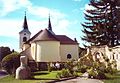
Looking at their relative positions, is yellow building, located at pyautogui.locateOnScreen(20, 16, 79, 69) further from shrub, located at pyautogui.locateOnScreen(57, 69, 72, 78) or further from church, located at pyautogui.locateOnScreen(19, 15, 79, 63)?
shrub, located at pyautogui.locateOnScreen(57, 69, 72, 78)

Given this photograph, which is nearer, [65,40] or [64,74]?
[64,74]

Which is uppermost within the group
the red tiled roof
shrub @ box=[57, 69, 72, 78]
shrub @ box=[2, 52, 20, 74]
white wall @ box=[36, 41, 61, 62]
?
the red tiled roof

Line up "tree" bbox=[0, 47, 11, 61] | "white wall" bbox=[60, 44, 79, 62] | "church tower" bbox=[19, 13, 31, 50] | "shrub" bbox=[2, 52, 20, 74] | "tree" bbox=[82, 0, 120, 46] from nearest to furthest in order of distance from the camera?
"shrub" bbox=[2, 52, 20, 74] → "tree" bbox=[82, 0, 120, 46] → "white wall" bbox=[60, 44, 79, 62] → "tree" bbox=[0, 47, 11, 61] → "church tower" bbox=[19, 13, 31, 50]

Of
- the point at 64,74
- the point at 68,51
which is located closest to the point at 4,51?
the point at 68,51

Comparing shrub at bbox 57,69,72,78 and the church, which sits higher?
the church

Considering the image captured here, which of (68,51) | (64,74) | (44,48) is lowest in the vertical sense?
(64,74)

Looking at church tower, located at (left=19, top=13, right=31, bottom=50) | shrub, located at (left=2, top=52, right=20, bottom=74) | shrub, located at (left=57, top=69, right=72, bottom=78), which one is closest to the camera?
shrub, located at (left=57, top=69, right=72, bottom=78)

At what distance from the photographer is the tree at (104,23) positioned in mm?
61344

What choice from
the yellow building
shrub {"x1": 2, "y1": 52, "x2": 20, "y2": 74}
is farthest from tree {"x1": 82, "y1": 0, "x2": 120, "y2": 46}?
shrub {"x1": 2, "y1": 52, "x2": 20, "y2": 74}

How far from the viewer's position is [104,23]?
2445 inches

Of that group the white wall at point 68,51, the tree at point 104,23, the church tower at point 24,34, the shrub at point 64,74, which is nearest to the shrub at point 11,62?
the shrub at point 64,74

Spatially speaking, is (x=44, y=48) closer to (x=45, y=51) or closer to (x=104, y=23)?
(x=45, y=51)

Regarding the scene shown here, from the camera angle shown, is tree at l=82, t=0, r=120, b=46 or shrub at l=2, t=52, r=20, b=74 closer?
shrub at l=2, t=52, r=20, b=74

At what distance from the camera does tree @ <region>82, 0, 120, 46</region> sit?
6134 cm
